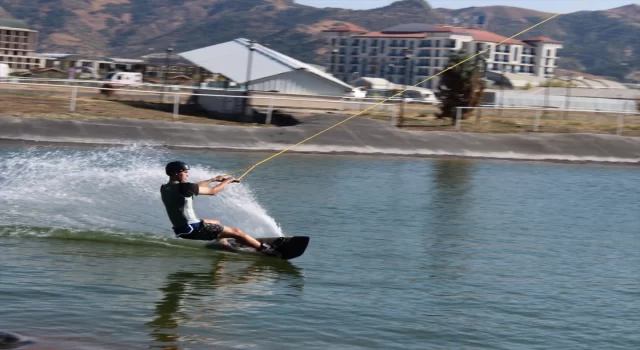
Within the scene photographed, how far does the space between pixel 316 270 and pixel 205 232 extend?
5.15 feet

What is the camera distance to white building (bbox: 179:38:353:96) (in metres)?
47.8

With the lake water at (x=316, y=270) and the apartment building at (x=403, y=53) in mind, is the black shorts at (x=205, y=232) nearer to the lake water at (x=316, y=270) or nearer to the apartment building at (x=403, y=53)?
the lake water at (x=316, y=270)

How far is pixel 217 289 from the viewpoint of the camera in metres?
11.1

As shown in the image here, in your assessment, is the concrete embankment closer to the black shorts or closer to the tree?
the tree

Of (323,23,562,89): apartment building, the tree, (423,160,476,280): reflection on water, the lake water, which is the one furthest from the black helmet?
(323,23,562,89): apartment building

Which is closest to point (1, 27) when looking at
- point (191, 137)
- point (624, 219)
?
point (191, 137)

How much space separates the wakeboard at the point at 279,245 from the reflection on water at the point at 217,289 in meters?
0.12

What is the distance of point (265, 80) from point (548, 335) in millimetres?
41024

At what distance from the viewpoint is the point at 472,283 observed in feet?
40.2

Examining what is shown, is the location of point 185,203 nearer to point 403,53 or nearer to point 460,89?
point 460,89

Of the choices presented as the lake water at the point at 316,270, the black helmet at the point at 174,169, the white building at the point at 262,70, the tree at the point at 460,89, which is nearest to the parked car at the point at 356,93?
the white building at the point at 262,70

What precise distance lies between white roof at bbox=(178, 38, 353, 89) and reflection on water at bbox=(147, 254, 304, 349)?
33189 millimetres

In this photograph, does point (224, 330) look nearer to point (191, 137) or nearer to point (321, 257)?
point (321, 257)

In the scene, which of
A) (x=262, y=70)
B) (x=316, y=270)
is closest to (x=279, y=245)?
(x=316, y=270)
